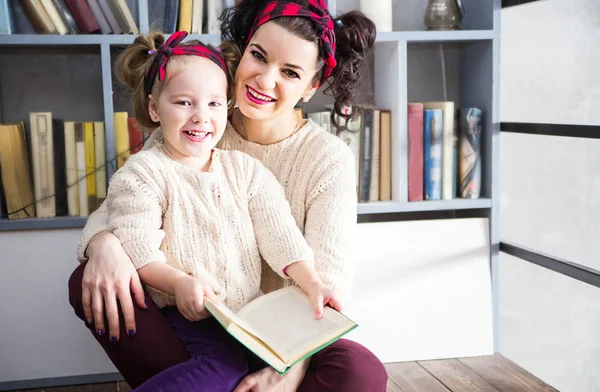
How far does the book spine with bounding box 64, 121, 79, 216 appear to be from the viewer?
77.9 inches

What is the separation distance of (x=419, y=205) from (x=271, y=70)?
2.71 ft

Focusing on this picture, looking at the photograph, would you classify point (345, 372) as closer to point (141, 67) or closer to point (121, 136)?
point (141, 67)

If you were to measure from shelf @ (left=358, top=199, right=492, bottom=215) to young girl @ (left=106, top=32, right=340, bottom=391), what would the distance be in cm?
69

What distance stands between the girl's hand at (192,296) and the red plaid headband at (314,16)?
0.61 m

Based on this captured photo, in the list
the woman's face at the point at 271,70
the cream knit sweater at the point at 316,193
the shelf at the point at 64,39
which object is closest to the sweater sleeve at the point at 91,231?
the cream knit sweater at the point at 316,193

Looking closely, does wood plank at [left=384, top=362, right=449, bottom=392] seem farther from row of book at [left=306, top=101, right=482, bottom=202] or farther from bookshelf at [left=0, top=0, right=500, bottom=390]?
row of book at [left=306, top=101, right=482, bottom=202]

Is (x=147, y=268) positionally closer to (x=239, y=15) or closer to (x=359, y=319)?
(x=239, y=15)

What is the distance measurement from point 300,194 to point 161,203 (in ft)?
1.18

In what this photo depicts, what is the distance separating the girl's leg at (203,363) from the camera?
120 cm

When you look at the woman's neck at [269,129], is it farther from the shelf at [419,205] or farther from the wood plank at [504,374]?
the wood plank at [504,374]

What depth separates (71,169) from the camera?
6.55 feet

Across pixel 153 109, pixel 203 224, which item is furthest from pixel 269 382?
pixel 153 109

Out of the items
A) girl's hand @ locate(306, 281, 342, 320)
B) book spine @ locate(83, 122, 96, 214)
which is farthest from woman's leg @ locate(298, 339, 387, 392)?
book spine @ locate(83, 122, 96, 214)

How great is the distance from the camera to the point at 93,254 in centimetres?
136
